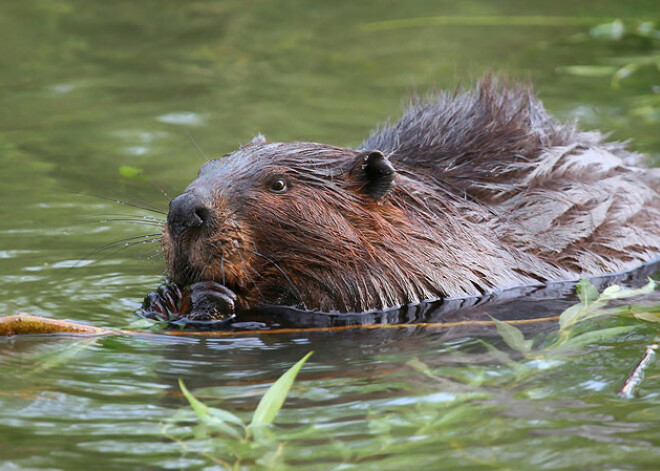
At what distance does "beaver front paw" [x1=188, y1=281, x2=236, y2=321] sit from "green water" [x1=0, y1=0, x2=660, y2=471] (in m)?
0.19

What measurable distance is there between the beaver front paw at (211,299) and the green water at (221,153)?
19 cm

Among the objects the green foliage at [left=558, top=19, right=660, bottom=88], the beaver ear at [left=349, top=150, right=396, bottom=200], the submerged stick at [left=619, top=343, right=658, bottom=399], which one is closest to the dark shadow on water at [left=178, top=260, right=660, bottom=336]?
the beaver ear at [left=349, top=150, right=396, bottom=200]

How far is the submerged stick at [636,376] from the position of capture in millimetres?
3871

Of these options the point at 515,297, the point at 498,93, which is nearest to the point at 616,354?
the point at 515,297

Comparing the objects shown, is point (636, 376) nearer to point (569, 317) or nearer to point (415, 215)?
point (569, 317)

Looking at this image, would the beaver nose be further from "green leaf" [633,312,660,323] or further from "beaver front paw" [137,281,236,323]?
"green leaf" [633,312,660,323]

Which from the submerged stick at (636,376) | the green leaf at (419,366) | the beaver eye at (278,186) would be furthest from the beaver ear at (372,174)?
the submerged stick at (636,376)

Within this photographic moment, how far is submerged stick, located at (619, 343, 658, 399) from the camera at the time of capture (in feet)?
12.7

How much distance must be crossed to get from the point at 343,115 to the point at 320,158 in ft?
12.0

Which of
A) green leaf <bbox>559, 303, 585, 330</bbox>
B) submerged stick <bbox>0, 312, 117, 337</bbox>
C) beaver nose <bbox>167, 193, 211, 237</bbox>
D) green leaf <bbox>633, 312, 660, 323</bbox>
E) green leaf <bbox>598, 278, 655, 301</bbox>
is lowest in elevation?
green leaf <bbox>633, 312, 660, 323</bbox>

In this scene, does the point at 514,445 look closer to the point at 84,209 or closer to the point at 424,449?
the point at 424,449

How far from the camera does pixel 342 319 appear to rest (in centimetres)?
497

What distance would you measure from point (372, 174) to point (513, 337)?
1024 mm

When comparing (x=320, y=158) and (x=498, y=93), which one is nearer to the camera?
(x=320, y=158)
